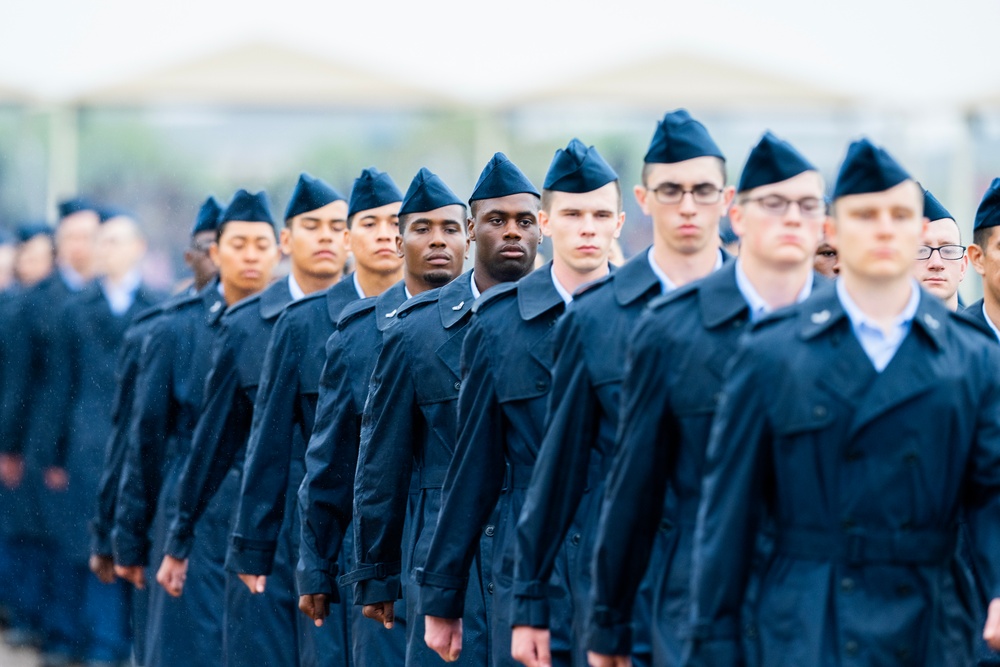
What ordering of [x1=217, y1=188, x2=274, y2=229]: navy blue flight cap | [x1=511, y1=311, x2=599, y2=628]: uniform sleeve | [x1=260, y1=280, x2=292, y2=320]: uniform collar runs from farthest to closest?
[x1=217, y1=188, x2=274, y2=229]: navy blue flight cap → [x1=260, y1=280, x2=292, y2=320]: uniform collar → [x1=511, y1=311, x2=599, y2=628]: uniform sleeve

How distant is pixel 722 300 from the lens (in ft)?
18.3

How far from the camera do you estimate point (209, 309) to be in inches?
426

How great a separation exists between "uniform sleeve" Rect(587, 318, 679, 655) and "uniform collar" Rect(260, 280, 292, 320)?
164 inches

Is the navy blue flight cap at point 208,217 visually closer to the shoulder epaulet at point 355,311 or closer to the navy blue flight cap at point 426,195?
the navy blue flight cap at point 426,195

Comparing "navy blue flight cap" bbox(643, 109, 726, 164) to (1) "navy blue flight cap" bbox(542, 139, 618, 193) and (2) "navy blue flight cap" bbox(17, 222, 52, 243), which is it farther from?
(2) "navy blue flight cap" bbox(17, 222, 52, 243)

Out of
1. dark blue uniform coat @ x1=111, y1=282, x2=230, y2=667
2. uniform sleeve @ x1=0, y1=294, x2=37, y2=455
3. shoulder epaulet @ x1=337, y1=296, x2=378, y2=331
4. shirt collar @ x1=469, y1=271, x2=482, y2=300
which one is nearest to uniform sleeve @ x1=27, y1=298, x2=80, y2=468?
uniform sleeve @ x1=0, y1=294, x2=37, y2=455

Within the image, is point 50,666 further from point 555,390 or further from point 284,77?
point 555,390

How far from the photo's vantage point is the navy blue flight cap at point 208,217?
11.9 meters

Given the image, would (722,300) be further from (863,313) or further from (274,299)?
(274,299)

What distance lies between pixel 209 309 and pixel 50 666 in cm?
404

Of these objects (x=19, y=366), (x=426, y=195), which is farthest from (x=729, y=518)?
(x=19, y=366)

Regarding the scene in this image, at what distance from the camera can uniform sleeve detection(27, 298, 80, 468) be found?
45.2 ft

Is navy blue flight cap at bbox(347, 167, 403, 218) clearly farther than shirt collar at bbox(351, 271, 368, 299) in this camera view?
Yes

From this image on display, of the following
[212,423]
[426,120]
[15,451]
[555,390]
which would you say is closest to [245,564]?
[212,423]
